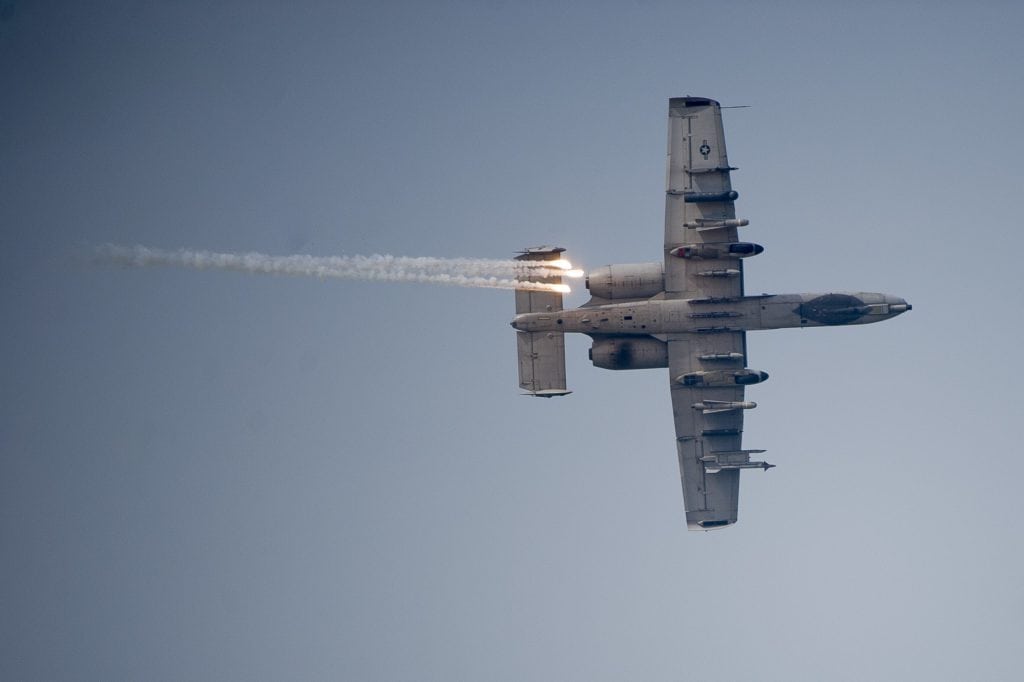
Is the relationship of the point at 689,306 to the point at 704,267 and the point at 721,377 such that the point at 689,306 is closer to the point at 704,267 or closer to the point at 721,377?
the point at 704,267

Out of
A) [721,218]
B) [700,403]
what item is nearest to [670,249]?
[721,218]

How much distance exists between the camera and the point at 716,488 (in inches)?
4299

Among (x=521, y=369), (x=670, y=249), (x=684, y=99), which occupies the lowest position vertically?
(x=521, y=369)

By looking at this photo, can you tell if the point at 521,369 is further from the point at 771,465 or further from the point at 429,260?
the point at 771,465

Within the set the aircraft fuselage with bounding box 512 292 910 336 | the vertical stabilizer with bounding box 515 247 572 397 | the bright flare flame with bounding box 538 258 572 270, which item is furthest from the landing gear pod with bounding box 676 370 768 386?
the bright flare flame with bounding box 538 258 572 270

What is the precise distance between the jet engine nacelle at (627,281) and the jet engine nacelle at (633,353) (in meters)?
3.16

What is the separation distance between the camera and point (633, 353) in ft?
351

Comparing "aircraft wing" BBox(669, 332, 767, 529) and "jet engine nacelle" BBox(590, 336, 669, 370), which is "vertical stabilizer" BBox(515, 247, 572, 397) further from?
"aircraft wing" BBox(669, 332, 767, 529)

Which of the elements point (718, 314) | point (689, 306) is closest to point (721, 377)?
point (718, 314)

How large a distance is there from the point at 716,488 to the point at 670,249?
1719 centimetres

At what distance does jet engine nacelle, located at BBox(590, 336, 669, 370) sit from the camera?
107000 millimetres

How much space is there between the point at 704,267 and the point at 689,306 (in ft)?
9.30

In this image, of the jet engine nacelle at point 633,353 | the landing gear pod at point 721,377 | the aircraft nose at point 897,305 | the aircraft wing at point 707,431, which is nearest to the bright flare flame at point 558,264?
the jet engine nacelle at point 633,353

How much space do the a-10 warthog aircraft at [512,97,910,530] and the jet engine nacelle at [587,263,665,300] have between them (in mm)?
68
